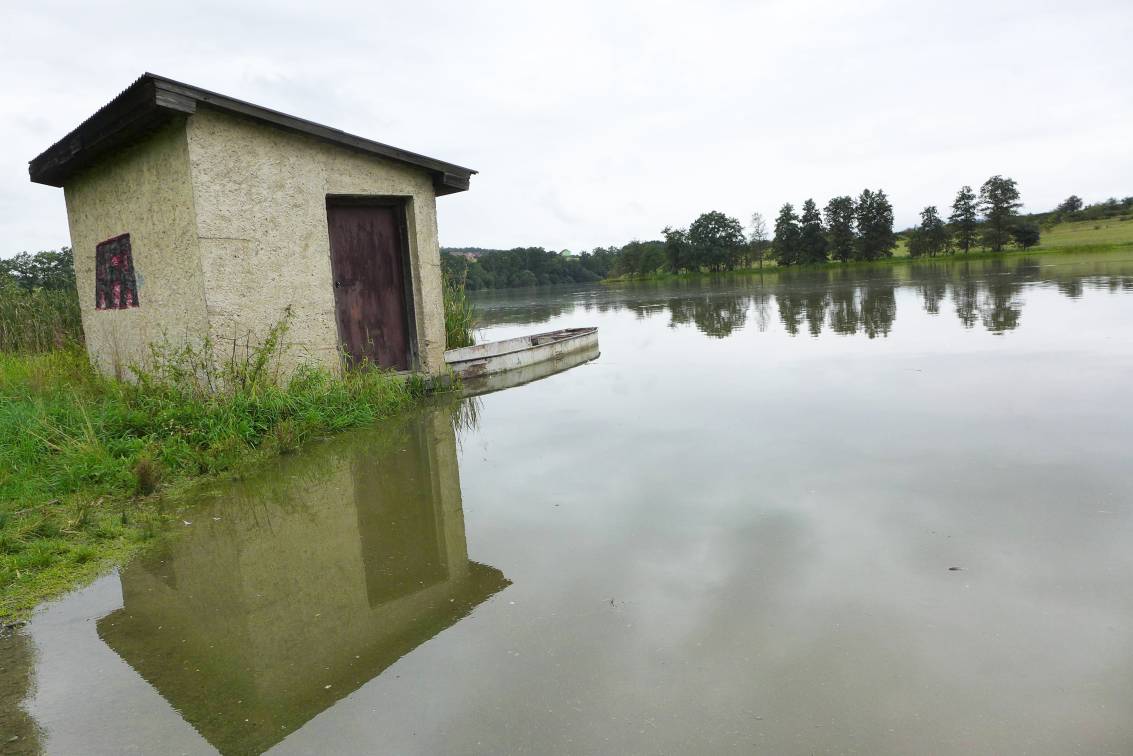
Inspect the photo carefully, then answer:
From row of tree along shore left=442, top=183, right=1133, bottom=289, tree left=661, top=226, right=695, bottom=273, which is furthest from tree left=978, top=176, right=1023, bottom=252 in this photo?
tree left=661, top=226, right=695, bottom=273

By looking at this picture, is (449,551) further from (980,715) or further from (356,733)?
(980,715)

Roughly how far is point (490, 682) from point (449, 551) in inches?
53.9

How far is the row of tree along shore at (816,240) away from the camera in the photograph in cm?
5844

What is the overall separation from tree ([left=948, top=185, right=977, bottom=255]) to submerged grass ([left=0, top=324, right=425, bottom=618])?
214 ft

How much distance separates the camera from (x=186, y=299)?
732 centimetres

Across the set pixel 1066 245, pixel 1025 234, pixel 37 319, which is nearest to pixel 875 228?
pixel 1025 234

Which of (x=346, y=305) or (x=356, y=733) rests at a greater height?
(x=346, y=305)

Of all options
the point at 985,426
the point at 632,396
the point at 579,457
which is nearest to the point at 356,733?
the point at 579,457

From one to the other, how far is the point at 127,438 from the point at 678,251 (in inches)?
3131

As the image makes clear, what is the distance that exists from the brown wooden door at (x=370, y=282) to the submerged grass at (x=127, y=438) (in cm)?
63

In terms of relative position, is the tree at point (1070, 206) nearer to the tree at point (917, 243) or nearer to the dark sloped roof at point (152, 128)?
the tree at point (917, 243)

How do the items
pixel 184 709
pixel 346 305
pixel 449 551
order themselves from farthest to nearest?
pixel 346 305, pixel 449 551, pixel 184 709

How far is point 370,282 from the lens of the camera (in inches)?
367

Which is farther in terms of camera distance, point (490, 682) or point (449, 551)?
point (449, 551)
